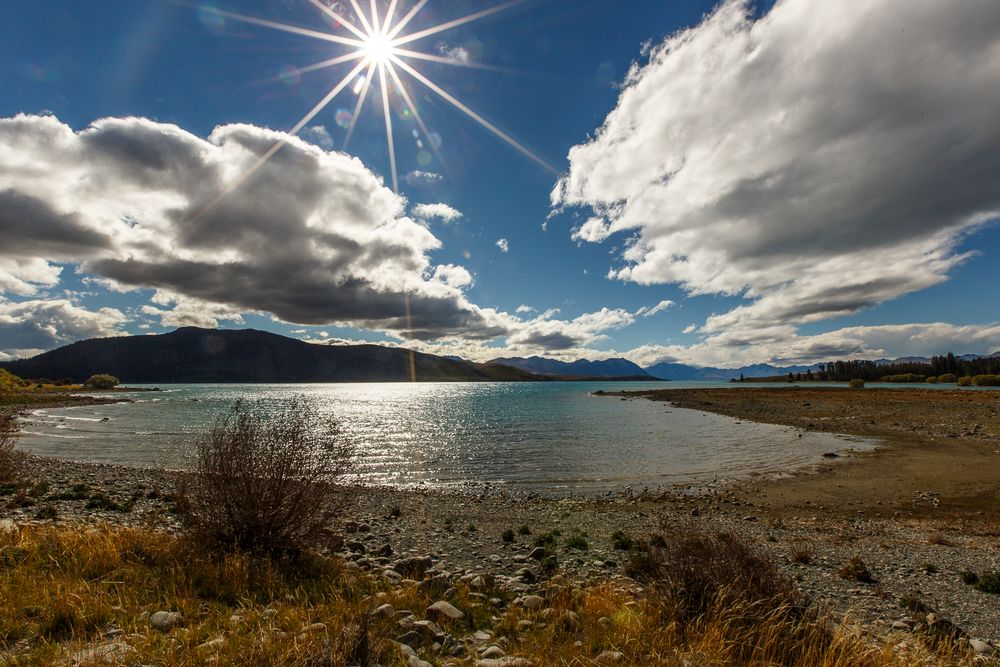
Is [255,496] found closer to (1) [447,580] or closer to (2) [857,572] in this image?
(1) [447,580]

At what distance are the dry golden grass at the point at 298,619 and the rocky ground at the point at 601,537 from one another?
248 centimetres

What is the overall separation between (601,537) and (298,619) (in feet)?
39.5

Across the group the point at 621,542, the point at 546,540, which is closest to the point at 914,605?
the point at 621,542

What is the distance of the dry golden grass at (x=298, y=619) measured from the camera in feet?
18.6

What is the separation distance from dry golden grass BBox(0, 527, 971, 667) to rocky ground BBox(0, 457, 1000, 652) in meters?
2.48

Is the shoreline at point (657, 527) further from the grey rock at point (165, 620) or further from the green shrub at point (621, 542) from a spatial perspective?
the grey rock at point (165, 620)

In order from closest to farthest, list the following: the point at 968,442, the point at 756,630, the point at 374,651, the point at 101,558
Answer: the point at 374,651
the point at 756,630
the point at 101,558
the point at 968,442

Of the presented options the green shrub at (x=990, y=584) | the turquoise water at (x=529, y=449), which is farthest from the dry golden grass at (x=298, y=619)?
the turquoise water at (x=529, y=449)

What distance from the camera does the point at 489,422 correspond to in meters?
64.4

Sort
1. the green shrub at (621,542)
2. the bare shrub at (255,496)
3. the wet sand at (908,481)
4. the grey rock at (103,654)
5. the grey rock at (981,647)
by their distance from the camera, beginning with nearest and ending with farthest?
the grey rock at (103,654) < the grey rock at (981,647) < the bare shrub at (255,496) < the green shrub at (621,542) < the wet sand at (908,481)

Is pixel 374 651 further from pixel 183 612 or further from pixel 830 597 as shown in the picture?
pixel 830 597

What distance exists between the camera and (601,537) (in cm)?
1605

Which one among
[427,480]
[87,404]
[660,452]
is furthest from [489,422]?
[87,404]

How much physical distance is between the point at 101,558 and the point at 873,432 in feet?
206
